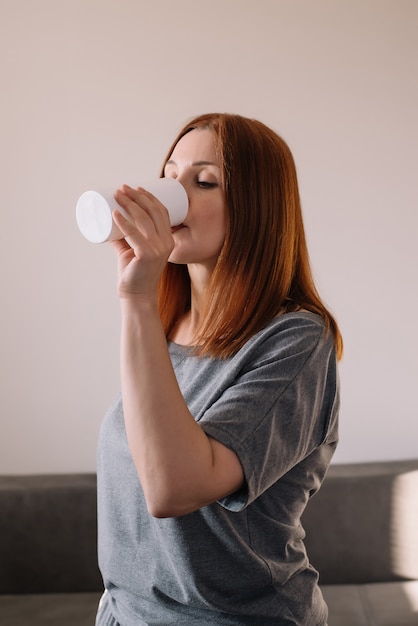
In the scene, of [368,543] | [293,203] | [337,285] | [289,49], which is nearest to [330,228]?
[337,285]

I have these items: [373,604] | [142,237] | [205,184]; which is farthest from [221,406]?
[373,604]

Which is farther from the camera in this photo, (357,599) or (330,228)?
(330,228)

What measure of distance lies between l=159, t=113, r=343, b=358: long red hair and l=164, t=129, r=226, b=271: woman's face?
0.01 m

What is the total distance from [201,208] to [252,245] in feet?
0.29

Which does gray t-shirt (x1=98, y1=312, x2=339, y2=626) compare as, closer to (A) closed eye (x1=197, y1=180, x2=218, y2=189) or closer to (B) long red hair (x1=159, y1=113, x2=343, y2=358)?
(B) long red hair (x1=159, y1=113, x2=343, y2=358)

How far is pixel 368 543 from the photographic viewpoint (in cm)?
218

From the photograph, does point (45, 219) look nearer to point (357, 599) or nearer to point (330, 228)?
point (330, 228)

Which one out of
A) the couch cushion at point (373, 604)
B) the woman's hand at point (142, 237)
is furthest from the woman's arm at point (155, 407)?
the couch cushion at point (373, 604)

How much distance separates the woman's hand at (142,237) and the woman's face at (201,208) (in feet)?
0.42

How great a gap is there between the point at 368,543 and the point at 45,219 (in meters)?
1.33

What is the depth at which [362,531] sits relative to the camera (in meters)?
2.18

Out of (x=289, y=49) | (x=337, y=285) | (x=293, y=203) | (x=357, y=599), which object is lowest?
(x=357, y=599)

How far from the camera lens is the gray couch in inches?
84.5

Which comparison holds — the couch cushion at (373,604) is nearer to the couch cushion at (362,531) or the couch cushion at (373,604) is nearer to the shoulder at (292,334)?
the couch cushion at (362,531)
